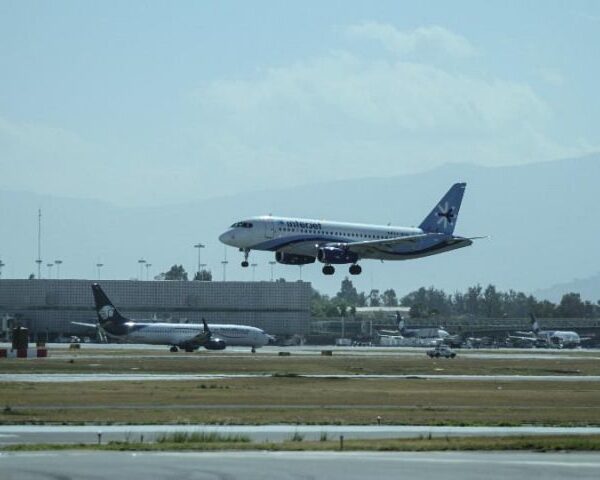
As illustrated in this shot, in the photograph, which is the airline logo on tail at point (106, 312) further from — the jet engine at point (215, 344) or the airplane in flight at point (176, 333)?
the jet engine at point (215, 344)

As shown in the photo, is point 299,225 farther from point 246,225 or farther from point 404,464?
point 404,464

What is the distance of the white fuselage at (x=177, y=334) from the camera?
14938 centimetres

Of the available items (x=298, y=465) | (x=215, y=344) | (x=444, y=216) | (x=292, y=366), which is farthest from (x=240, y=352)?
(x=298, y=465)

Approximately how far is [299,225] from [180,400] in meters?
44.5

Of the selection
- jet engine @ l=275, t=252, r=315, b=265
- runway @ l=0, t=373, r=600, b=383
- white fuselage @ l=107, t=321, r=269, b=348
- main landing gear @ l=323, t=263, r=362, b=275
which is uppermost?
jet engine @ l=275, t=252, r=315, b=265

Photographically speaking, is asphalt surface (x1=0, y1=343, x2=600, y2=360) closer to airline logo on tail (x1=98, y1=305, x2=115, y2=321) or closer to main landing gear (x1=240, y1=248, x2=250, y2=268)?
airline logo on tail (x1=98, y1=305, x2=115, y2=321)

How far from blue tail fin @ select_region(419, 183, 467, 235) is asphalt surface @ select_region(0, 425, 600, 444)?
6823 centimetres

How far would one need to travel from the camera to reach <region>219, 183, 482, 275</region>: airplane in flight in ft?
352

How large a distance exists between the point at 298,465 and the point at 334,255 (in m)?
69.9

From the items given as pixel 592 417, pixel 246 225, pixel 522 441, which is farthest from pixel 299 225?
pixel 522 441

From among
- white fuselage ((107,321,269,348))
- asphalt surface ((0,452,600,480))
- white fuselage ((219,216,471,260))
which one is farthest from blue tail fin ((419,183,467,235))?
asphalt surface ((0,452,600,480))

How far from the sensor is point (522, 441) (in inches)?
1781

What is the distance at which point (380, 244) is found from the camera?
108812mm

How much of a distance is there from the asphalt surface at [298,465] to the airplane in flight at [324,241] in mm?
64955
